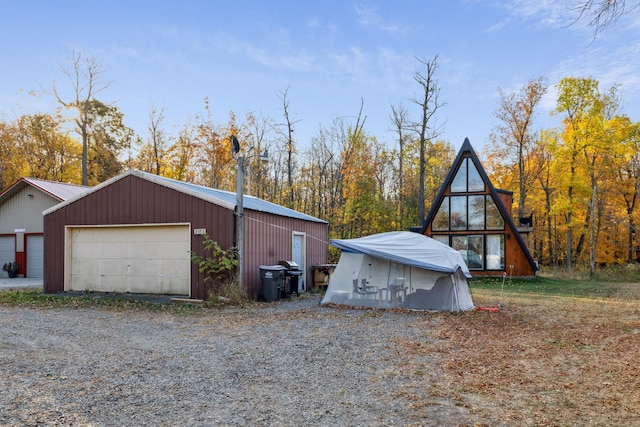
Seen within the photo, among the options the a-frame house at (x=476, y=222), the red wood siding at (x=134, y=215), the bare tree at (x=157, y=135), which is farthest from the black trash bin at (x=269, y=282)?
the bare tree at (x=157, y=135)

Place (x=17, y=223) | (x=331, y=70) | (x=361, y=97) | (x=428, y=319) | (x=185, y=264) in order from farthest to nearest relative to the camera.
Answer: (x=361, y=97) → (x=331, y=70) → (x=17, y=223) → (x=185, y=264) → (x=428, y=319)

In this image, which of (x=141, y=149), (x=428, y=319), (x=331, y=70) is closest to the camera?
(x=428, y=319)

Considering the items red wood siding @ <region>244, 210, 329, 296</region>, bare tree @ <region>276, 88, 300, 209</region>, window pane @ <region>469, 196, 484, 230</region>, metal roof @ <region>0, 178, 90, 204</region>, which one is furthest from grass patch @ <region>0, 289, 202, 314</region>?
bare tree @ <region>276, 88, 300, 209</region>

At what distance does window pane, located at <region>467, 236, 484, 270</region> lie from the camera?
74.9 ft

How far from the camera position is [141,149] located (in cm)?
3403

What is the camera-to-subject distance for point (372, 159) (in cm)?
3212

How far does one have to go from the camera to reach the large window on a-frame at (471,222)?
22609mm

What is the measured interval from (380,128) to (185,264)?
21733 mm

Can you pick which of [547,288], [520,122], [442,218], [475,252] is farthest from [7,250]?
[520,122]

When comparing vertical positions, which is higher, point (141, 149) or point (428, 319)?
point (141, 149)

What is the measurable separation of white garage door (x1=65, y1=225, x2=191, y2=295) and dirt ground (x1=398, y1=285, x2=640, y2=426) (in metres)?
7.09

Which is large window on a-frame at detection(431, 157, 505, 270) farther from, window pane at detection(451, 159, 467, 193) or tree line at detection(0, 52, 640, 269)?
tree line at detection(0, 52, 640, 269)

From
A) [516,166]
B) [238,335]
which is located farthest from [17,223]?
[516,166]

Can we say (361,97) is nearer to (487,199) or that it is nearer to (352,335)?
(487,199)
